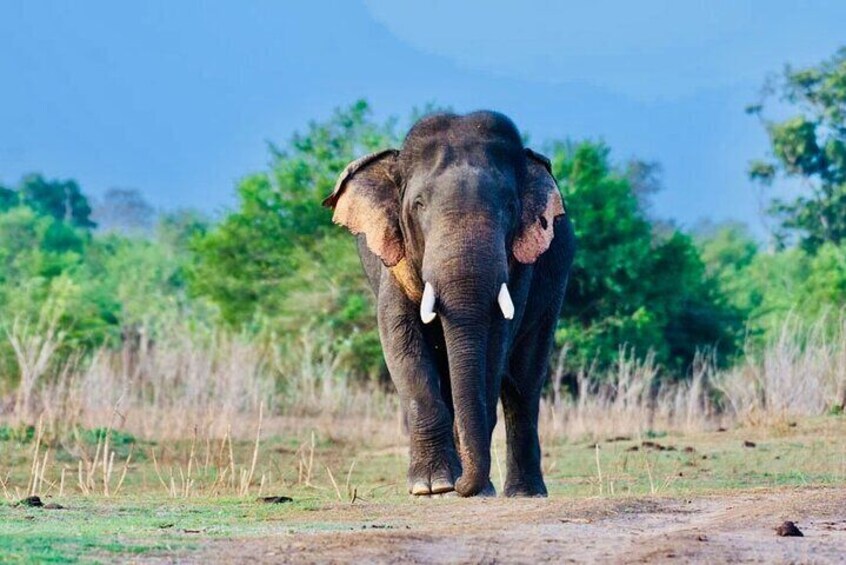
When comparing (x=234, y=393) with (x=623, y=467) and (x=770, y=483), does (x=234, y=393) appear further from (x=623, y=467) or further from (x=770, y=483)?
(x=770, y=483)

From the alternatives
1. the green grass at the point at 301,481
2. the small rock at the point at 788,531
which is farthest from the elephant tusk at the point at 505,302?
the small rock at the point at 788,531

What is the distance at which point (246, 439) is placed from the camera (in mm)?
19562

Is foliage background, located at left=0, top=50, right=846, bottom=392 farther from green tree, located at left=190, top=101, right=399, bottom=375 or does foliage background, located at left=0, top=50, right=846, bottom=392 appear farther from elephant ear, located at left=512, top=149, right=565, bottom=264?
elephant ear, located at left=512, top=149, right=565, bottom=264

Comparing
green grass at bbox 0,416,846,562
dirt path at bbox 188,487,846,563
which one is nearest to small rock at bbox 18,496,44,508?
green grass at bbox 0,416,846,562

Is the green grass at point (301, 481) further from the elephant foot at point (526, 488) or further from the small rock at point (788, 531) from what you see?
the small rock at point (788, 531)

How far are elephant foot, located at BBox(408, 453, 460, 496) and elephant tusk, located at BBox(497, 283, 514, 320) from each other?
98cm

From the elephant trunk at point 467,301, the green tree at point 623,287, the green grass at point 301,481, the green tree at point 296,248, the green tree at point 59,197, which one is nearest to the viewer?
the green grass at point 301,481

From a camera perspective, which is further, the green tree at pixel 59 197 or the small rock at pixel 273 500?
the green tree at pixel 59 197

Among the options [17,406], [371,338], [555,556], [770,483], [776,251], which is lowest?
[555,556]

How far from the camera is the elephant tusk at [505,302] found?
34.9 feet

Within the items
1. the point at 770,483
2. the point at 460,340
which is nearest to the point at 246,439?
the point at 770,483

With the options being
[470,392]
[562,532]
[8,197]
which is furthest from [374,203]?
[8,197]

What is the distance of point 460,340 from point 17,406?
8.91m

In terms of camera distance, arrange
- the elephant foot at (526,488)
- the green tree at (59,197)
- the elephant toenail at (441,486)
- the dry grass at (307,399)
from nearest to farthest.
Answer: the elephant toenail at (441,486) → the elephant foot at (526,488) → the dry grass at (307,399) → the green tree at (59,197)
